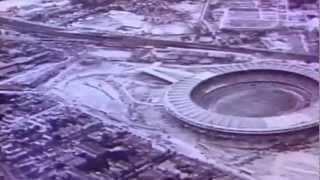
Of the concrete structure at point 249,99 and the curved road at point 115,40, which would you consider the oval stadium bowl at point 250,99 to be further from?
the curved road at point 115,40

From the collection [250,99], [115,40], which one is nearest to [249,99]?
[250,99]

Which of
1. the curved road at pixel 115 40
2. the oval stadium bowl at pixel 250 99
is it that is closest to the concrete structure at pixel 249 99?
the oval stadium bowl at pixel 250 99

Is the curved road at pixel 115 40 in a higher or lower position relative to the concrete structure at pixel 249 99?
lower

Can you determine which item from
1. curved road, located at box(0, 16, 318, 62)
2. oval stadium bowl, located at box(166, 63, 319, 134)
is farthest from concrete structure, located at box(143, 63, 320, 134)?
curved road, located at box(0, 16, 318, 62)

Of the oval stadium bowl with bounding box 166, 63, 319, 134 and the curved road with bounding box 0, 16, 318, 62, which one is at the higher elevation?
the oval stadium bowl with bounding box 166, 63, 319, 134

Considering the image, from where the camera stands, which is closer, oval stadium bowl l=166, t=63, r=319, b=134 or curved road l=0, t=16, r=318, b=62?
oval stadium bowl l=166, t=63, r=319, b=134

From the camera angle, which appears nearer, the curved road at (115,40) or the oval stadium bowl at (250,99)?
the oval stadium bowl at (250,99)

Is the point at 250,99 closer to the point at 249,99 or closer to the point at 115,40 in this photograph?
the point at 249,99

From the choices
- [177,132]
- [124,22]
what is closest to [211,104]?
[177,132]

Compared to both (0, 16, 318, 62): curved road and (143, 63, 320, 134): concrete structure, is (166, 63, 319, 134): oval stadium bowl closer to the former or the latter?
(143, 63, 320, 134): concrete structure

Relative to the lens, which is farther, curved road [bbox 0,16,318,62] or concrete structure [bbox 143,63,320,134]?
curved road [bbox 0,16,318,62]

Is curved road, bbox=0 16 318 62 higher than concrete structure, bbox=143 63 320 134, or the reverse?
concrete structure, bbox=143 63 320 134

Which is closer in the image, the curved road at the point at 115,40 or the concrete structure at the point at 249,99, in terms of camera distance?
the concrete structure at the point at 249,99
